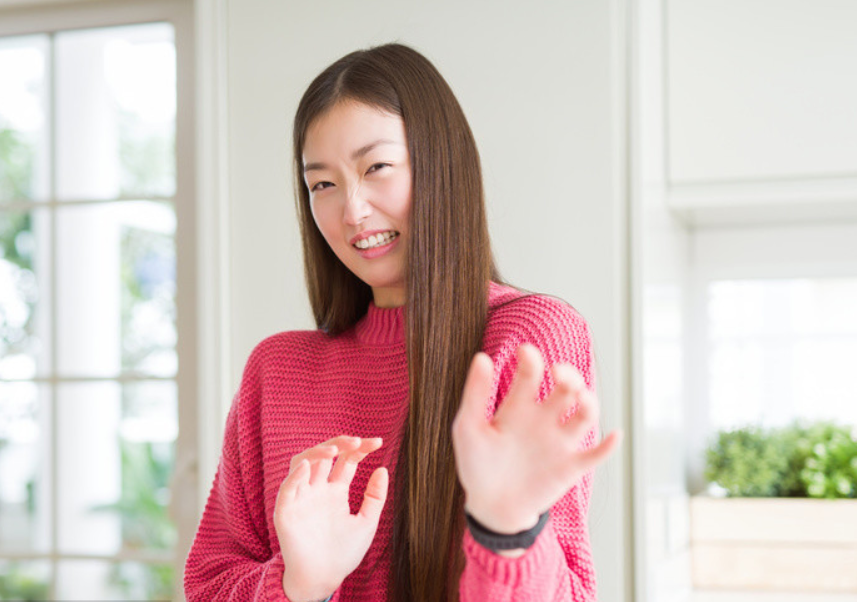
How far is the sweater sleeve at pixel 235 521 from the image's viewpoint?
1.14 m

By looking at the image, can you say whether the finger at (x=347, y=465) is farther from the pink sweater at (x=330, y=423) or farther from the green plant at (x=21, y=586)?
the green plant at (x=21, y=586)

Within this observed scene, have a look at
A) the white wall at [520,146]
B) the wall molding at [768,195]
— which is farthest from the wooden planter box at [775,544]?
the wall molding at [768,195]

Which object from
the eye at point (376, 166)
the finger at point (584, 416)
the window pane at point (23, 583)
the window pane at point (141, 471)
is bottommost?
the window pane at point (23, 583)

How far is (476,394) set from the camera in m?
0.71

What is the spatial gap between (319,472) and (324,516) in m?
0.05

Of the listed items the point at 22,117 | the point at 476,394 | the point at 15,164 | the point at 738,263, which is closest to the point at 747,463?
the point at 738,263

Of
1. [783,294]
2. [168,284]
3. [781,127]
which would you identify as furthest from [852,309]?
[168,284]

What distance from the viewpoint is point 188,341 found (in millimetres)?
1971

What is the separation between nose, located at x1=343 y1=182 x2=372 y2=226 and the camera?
3.36 feet

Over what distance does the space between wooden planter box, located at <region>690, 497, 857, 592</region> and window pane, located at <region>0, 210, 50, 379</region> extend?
1.42 metres

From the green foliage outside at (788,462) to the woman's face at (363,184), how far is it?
1172 millimetres

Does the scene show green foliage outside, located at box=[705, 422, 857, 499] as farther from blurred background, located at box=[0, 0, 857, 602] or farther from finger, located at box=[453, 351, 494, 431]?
finger, located at box=[453, 351, 494, 431]

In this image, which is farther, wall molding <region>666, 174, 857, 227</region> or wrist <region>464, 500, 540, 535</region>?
wall molding <region>666, 174, 857, 227</region>

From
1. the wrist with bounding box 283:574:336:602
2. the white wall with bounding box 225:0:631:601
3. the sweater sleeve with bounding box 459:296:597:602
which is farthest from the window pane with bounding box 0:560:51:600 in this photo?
the sweater sleeve with bounding box 459:296:597:602
